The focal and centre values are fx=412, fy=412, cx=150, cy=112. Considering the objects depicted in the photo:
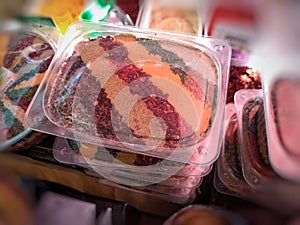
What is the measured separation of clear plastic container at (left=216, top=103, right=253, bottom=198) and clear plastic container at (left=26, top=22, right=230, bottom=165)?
14 cm

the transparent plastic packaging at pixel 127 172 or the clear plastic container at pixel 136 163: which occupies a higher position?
the clear plastic container at pixel 136 163

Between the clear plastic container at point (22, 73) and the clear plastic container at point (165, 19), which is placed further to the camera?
the clear plastic container at point (165, 19)

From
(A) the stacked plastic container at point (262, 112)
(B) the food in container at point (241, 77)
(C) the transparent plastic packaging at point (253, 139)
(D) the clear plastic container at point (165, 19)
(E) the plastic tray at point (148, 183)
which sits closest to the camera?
(A) the stacked plastic container at point (262, 112)

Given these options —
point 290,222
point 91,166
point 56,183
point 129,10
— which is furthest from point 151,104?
point 129,10

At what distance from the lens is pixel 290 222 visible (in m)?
0.44

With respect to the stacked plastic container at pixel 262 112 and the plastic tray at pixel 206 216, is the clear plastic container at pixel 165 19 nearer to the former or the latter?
the stacked plastic container at pixel 262 112

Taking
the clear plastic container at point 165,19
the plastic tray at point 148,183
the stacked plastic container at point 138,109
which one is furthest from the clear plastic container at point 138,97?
the clear plastic container at point 165,19

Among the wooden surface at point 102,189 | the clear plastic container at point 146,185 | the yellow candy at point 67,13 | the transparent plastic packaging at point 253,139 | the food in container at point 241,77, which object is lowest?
the wooden surface at point 102,189

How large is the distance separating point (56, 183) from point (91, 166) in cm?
12

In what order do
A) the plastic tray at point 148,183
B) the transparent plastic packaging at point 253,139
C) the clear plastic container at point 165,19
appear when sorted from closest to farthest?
1. the transparent plastic packaging at point 253,139
2. the plastic tray at point 148,183
3. the clear plastic container at point 165,19

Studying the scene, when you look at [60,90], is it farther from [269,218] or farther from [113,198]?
[269,218]

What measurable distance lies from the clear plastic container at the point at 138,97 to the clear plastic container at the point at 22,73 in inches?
2.1

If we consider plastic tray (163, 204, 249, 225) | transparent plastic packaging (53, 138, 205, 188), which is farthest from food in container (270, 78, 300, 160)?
transparent plastic packaging (53, 138, 205, 188)

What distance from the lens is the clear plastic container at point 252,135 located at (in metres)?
0.83
